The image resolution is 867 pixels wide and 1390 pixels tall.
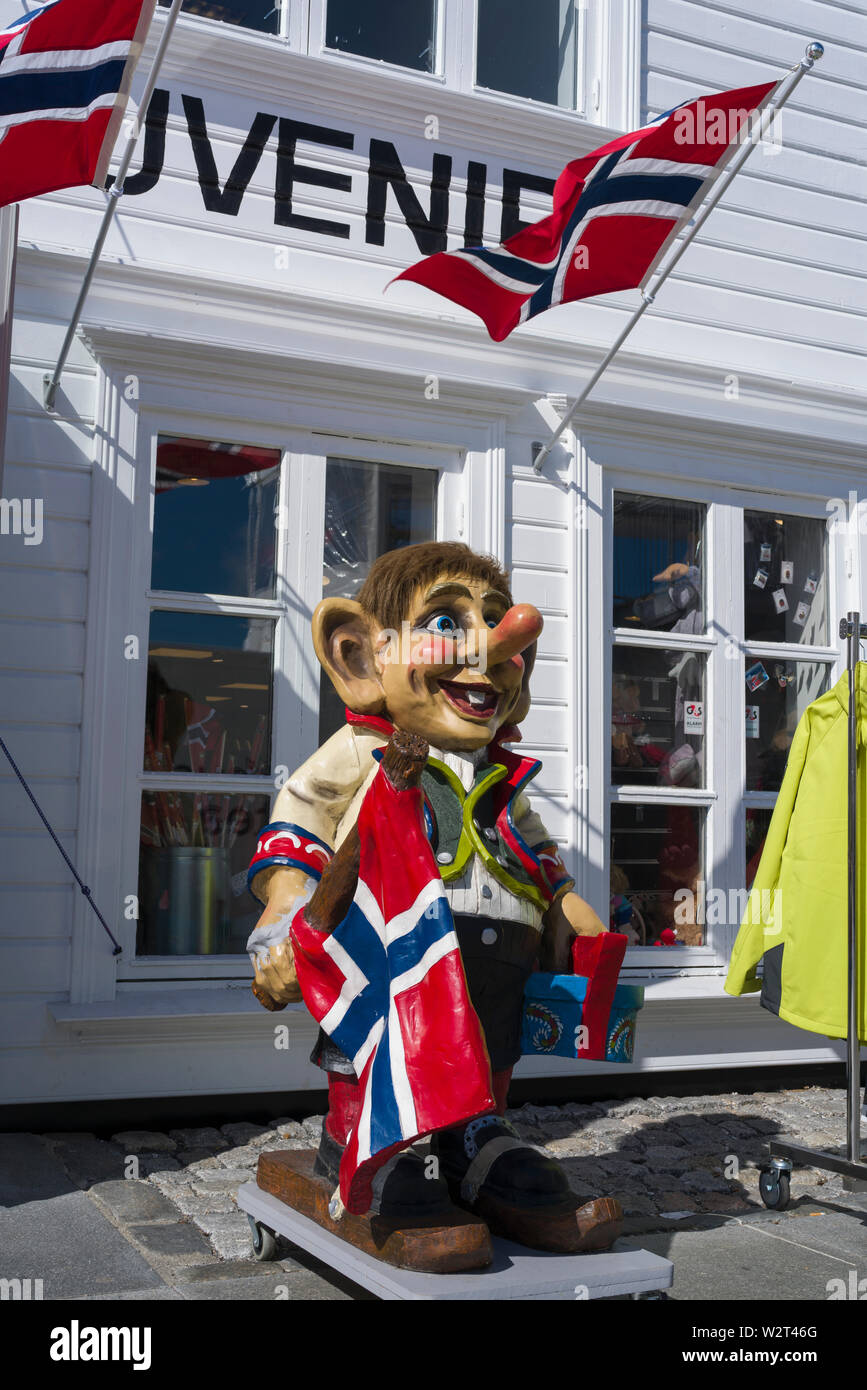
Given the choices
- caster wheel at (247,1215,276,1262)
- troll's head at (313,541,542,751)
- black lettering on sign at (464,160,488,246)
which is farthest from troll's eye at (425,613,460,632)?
black lettering on sign at (464,160,488,246)

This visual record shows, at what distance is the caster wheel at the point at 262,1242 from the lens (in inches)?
117

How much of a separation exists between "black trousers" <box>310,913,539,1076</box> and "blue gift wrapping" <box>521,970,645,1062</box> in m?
0.02

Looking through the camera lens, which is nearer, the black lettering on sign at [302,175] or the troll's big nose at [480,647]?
the troll's big nose at [480,647]

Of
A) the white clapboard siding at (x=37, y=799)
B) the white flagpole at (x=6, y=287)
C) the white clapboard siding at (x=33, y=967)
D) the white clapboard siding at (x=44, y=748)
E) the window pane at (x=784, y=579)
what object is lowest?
the white clapboard siding at (x=33, y=967)

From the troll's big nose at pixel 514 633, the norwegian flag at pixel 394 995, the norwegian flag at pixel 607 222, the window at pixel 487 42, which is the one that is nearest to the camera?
the norwegian flag at pixel 394 995

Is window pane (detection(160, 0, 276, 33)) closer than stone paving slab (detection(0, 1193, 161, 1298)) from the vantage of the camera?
No

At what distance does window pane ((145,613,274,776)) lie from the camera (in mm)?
4551

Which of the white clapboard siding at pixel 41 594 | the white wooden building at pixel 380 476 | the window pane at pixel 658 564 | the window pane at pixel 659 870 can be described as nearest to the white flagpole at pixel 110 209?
the white wooden building at pixel 380 476

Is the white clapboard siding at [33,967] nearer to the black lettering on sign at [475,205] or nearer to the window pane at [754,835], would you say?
the window pane at [754,835]

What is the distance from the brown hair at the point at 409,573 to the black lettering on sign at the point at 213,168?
8.04 feet

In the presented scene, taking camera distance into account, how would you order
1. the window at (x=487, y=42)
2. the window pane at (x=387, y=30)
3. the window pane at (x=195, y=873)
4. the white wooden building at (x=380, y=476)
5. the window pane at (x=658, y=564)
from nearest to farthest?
the white wooden building at (x=380, y=476), the window pane at (x=195, y=873), the window at (x=487, y=42), the window pane at (x=387, y=30), the window pane at (x=658, y=564)

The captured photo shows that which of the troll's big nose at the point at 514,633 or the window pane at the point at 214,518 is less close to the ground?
the window pane at the point at 214,518

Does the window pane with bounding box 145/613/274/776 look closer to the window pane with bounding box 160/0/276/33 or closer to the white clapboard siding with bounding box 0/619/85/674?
the white clapboard siding with bounding box 0/619/85/674
